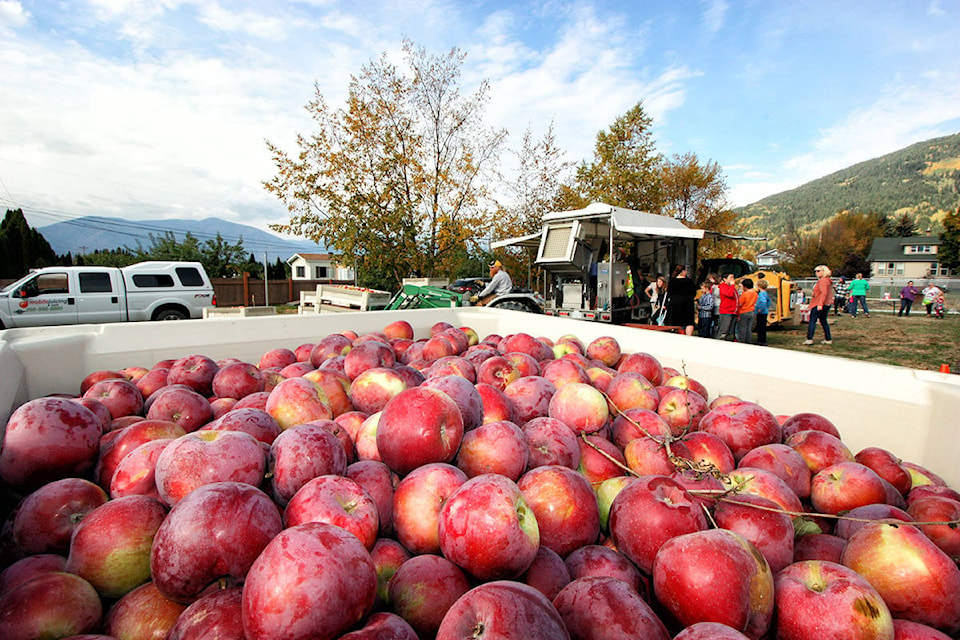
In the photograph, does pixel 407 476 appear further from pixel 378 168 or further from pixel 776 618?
pixel 378 168

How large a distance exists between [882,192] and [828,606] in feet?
610

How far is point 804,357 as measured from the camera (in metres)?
3.15

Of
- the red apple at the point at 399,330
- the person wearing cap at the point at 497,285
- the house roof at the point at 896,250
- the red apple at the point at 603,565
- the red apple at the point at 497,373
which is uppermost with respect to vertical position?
the house roof at the point at 896,250

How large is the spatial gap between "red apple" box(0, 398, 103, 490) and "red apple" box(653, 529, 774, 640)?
2.37m

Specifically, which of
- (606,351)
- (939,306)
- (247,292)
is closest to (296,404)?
(606,351)

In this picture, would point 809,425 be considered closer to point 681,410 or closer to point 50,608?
point 681,410

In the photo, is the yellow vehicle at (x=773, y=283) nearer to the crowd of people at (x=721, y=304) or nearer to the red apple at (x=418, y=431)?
the crowd of people at (x=721, y=304)

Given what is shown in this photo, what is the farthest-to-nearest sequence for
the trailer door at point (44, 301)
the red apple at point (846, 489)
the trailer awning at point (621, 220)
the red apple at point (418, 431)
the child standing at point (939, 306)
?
1. the child standing at point (939, 306)
2. the trailer door at point (44, 301)
3. the trailer awning at point (621, 220)
4. the red apple at point (846, 489)
5. the red apple at point (418, 431)

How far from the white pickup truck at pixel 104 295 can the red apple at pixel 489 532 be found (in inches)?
595

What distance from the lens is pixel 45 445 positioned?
192 cm

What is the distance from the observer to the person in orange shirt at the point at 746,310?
36.5 ft

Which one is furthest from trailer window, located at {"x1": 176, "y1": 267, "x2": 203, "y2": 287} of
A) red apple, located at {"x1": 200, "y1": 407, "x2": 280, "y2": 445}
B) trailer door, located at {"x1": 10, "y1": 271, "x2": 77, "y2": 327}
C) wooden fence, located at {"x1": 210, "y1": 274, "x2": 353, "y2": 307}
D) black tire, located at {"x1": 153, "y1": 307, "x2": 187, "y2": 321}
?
red apple, located at {"x1": 200, "y1": 407, "x2": 280, "y2": 445}

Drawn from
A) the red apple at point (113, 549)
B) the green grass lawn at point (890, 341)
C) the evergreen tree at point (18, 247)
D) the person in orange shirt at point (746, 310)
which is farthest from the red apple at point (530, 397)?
the evergreen tree at point (18, 247)

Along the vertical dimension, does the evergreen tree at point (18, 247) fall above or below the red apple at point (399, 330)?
above
